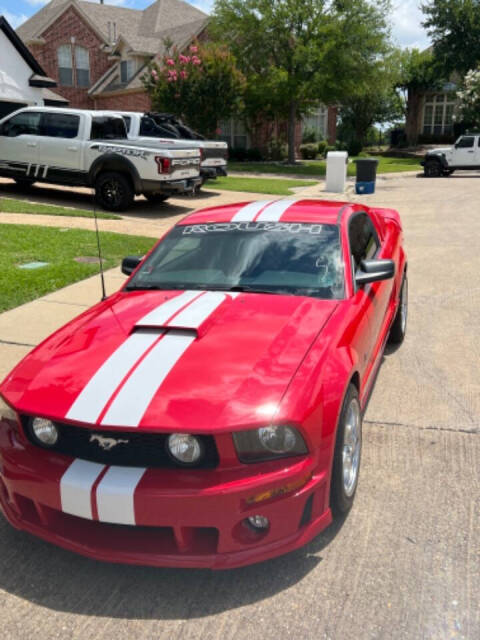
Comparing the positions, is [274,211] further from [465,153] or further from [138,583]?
[465,153]

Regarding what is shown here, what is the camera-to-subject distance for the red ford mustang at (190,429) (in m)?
2.75

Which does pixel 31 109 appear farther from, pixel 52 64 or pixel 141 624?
pixel 52 64

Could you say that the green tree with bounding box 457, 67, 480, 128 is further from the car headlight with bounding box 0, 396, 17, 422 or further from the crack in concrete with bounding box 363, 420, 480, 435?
the car headlight with bounding box 0, 396, 17, 422

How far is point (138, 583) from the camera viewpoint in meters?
2.98

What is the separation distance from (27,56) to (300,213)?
22610mm

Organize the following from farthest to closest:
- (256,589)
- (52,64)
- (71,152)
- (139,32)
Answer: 1. (139,32)
2. (52,64)
3. (71,152)
4. (256,589)

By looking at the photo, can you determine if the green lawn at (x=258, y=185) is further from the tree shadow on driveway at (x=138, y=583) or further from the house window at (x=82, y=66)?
the house window at (x=82, y=66)

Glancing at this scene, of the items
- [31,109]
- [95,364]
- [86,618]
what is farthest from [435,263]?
[31,109]

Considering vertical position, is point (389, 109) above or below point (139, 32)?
below

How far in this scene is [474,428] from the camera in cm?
443

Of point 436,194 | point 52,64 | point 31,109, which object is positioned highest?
point 52,64

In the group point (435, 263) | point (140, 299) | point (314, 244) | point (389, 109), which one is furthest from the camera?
point (389, 109)

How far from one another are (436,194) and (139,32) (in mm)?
25816

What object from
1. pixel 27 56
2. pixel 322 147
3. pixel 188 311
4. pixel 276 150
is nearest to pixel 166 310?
pixel 188 311
